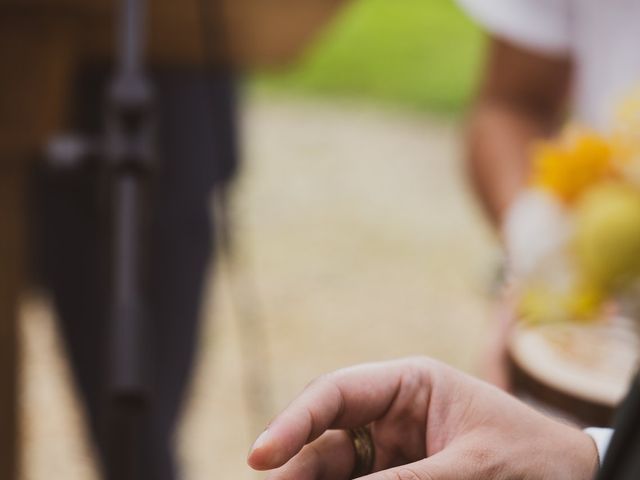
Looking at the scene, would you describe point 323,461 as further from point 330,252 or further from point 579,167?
point 330,252

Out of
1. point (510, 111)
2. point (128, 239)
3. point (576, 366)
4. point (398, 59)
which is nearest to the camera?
point (128, 239)

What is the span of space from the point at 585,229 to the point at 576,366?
11cm

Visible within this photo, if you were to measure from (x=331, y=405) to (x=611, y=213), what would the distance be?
338 mm

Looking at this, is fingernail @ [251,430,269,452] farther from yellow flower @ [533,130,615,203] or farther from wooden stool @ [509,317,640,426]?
yellow flower @ [533,130,615,203]

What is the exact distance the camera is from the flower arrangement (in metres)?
0.69

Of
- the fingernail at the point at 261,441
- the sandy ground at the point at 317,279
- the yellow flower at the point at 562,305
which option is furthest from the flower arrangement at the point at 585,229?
the sandy ground at the point at 317,279

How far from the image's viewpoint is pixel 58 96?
33.6 inches

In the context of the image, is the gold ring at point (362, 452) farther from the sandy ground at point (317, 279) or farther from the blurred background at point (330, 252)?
the sandy ground at point (317, 279)

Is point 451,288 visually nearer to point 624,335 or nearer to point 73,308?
point 73,308

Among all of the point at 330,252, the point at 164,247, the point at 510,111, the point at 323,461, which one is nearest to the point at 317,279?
the point at 330,252

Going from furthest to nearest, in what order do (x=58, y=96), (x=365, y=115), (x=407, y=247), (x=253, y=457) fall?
(x=365, y=115), (x=407, y=247), (x=58, y=96), (x=253, y=457)

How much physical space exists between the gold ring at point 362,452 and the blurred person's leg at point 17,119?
0.47 m

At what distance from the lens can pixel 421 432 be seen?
1.56 feet

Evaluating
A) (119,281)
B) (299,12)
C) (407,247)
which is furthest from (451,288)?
(119,281)
